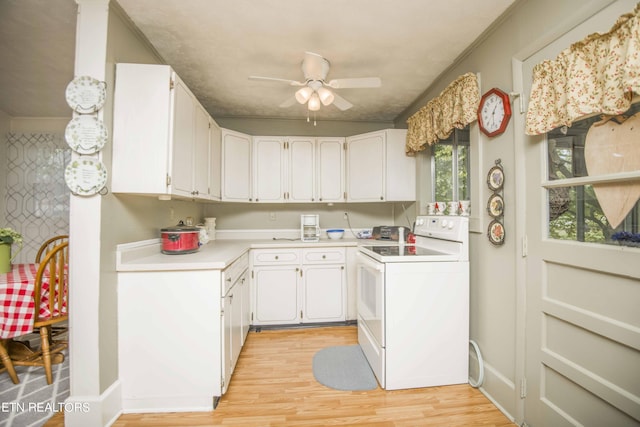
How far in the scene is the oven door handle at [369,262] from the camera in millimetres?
1875

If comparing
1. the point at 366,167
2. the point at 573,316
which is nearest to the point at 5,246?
the point at 366,167

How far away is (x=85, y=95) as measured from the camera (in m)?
1.50

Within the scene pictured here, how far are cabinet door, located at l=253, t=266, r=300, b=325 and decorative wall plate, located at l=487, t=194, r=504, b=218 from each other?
188cm

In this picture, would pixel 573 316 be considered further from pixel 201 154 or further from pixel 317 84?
pixel 201 154

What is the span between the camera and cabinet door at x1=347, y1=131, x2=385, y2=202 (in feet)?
10.0

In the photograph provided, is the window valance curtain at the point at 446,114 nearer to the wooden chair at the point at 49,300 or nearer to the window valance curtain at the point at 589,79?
the window valance curtain at the point at 589,79

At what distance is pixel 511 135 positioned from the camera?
5.40ft

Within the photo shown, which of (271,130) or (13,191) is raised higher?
(271,130)

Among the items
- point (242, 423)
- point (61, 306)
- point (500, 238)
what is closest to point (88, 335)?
point (61, 306)

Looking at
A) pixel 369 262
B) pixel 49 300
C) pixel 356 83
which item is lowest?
pixel 49 300

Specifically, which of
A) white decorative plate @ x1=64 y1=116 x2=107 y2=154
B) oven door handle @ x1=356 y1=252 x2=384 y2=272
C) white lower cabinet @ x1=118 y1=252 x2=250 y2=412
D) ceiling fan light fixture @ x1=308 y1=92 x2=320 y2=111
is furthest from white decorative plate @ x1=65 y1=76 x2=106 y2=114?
oven door handle @ x1=356 y1=252 x2=384 y2=272

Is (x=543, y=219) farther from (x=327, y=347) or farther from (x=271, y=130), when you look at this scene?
(x=271, y=130)

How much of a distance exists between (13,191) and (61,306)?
283 cm

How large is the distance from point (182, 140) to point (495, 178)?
2181 millimetres
